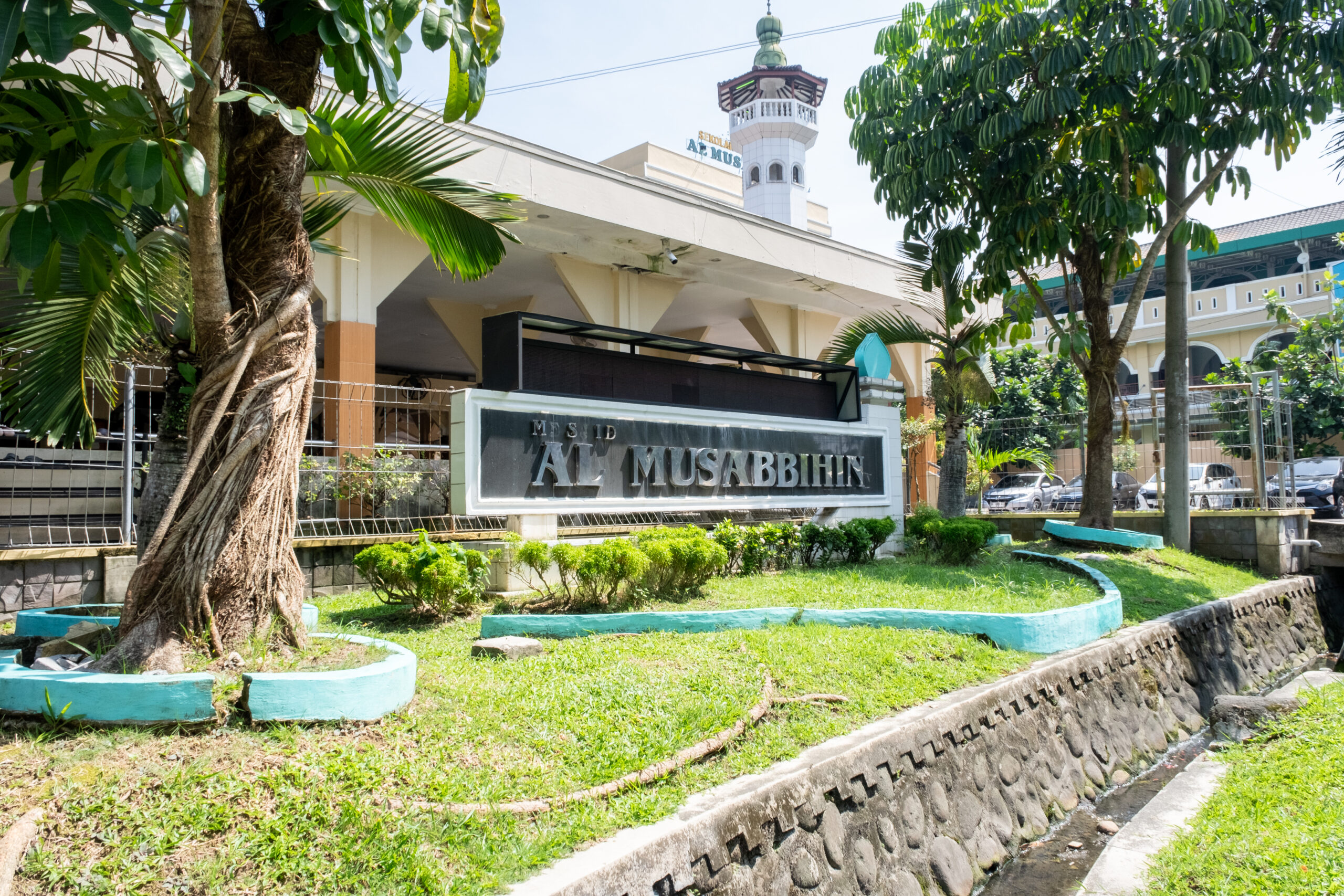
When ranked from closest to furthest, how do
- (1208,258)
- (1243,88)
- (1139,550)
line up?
(1243,88) < (1139,550) < (1208,258)

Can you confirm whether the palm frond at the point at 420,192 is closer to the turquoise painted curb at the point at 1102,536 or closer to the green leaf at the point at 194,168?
the green leaf at the point at 194,168

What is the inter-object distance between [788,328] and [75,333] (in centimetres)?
→ 1449

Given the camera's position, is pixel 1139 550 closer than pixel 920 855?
No

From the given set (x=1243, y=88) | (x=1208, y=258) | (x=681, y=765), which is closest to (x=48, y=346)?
(x=681, y=765)

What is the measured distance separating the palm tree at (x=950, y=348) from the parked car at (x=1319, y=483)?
740cm

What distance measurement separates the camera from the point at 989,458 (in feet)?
52.5

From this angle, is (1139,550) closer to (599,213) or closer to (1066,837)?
(1066,837)

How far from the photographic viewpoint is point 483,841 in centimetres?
300

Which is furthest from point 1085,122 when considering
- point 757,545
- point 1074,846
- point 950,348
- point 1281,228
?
point 1281,228

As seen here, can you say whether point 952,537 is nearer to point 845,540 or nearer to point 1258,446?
point 845,540

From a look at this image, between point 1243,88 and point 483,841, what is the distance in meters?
12.2

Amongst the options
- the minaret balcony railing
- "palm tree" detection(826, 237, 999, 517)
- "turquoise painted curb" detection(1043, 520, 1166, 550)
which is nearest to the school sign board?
"palm tree" detection(826, 237, 999, 517)

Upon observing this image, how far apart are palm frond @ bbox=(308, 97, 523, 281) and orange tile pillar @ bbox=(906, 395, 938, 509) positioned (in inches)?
493

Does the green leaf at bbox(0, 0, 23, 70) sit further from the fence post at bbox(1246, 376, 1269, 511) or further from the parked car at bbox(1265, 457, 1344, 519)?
the parked car at bbox(1265, 457, 1344, 519)
